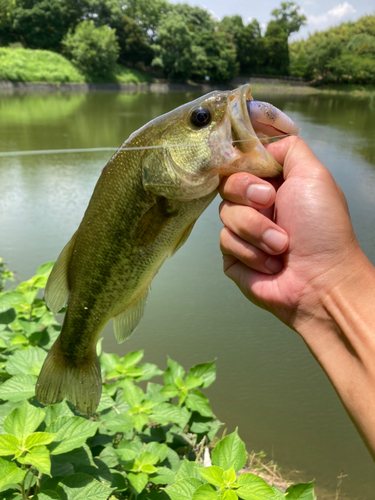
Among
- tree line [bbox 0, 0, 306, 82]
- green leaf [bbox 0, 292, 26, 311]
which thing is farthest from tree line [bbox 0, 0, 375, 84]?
green leaf [bbox 0, 292, 26, 311]

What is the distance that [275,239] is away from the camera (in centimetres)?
139

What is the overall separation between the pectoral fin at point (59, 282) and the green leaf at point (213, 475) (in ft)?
2.71

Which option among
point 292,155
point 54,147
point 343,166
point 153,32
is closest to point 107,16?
point 153,32

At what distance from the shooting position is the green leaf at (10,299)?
2.01 m

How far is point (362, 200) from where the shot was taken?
23.7ft

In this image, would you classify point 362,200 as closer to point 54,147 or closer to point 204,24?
point 54,147

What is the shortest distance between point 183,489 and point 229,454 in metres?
0.20

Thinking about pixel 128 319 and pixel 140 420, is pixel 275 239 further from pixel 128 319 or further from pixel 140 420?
pixel 140 420

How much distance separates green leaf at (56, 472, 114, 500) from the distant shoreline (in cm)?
3045

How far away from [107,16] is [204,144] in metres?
55.0

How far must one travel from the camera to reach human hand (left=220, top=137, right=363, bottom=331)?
4.50 feet

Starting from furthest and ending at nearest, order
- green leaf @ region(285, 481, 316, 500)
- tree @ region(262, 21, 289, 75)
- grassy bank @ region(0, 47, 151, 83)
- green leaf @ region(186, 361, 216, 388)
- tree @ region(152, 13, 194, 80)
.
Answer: tree @ region(262, 21, 289, 75) < tree @ region(152, 13, 194, 80) < grassy bank @ region(0, 47, 151, 83) < green leaf @ region(186, 361, 216, 388) < green leaf @ region(285, 481, 316, 500)

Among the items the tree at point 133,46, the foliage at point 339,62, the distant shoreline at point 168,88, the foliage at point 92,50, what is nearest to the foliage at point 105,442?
the distant shoreline at point 168,88

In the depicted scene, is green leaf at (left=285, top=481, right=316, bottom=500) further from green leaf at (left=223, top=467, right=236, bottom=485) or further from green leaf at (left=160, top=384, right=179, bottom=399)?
green leaf at (left=160, top=384, right=179, bottom=399)
